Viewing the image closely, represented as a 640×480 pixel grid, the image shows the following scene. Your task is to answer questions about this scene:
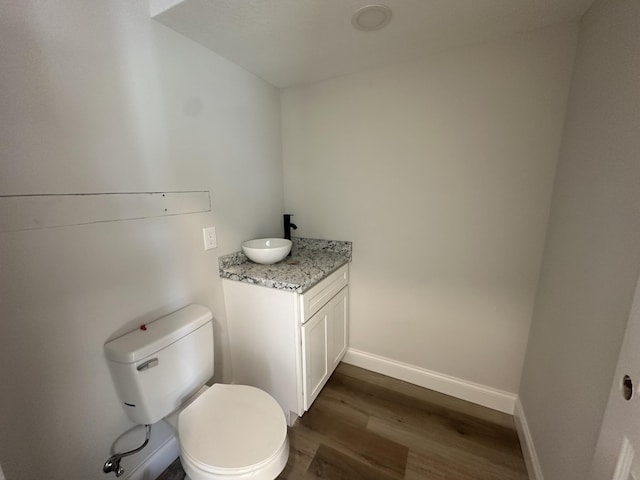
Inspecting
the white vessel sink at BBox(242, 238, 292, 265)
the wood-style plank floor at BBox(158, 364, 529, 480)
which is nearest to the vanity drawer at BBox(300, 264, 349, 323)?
the white vessel sink at BBox(242, 238, 292, 265)

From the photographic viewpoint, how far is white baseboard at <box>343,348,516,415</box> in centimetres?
155

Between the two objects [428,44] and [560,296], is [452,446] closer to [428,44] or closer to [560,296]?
[560,296]

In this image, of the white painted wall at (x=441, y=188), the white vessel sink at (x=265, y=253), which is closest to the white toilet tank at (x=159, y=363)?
the white vessel sink at (x=265, y=253)

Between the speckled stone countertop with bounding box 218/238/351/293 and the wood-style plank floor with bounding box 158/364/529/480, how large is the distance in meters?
0.88

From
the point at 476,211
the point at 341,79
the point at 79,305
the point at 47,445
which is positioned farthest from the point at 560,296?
the point at 47,445

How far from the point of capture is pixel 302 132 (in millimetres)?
1840

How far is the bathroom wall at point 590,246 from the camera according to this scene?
2.41ft

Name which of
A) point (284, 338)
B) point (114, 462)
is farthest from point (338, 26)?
point (114, 462)

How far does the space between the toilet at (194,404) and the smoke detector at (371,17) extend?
155 centimetres

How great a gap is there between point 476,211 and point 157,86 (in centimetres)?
174

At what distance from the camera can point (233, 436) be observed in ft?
3.12

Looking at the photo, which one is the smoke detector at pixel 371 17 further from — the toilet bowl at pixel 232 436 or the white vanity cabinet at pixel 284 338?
the toilet bowl at pixel 232 436

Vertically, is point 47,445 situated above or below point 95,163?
below

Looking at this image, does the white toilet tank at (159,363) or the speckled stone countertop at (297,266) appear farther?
the speckled stone countertop at (297,266)
